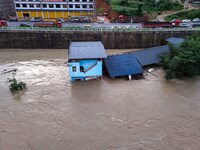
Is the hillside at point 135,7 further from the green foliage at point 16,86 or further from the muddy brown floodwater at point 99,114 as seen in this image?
the green foliage at point 16,86

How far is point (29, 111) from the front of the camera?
727 inches

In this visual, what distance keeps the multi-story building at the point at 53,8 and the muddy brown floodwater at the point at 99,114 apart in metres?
26.6

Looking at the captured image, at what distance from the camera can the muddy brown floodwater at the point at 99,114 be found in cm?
1511

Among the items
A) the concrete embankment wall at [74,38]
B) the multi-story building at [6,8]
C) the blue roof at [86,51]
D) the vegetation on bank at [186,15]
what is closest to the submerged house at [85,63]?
the blue roof at [86,51]

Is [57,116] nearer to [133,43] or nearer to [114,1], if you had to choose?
[133,43]

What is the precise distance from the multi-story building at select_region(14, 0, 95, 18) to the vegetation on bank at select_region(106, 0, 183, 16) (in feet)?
A: 26.2

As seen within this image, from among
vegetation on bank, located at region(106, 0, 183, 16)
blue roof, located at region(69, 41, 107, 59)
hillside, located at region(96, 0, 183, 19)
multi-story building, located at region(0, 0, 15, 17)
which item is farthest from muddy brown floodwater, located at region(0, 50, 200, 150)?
multi-story building, located at region(0, 0, 15, 17)

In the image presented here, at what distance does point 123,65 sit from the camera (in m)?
25.1

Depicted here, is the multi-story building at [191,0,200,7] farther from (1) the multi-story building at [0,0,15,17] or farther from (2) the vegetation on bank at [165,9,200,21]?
(1) the multi-story building at [0,0,15,17]

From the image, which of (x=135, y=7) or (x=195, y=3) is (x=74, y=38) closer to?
(x=135, y=7)

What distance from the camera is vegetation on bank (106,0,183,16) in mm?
49125

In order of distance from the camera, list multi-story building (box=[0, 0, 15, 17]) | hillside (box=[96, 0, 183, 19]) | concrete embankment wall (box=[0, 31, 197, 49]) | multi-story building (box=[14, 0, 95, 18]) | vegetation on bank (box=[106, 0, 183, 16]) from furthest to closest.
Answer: multi-story building (box=[0, 0, 15, 17])
hillside (box=[96, 0, 183, 19])
vegetation on bank (box=[106, 0, 183, 16])
multi-story building (box=[14, 0, 95, 18])
concrete embankment wall (box=[0, 31, 197, 49])

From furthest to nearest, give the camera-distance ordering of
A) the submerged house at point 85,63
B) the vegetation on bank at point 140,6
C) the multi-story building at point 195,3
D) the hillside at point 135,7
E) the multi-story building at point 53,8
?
the multi-story building at point 195,3
the hillside at point 135,7
the vegetation on bank at point 140,6
the multi-story building at point 53,8
the submerged house at point 85,63

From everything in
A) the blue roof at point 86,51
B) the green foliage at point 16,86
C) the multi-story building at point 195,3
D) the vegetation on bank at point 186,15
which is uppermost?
the multi-story building at point 195,3
